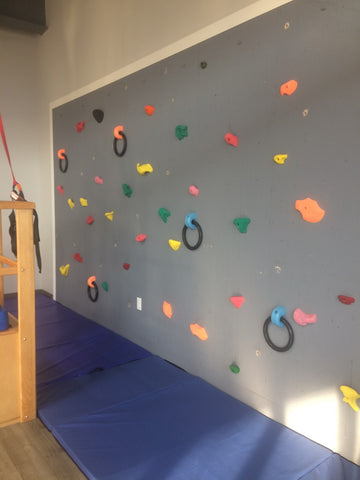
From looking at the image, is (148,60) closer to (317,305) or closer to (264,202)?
(264,202)

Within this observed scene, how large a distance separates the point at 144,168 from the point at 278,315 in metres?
1.53

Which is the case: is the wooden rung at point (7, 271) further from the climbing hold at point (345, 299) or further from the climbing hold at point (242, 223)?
the climbing hold at point (345, 299)

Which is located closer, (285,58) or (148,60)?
(285,58)

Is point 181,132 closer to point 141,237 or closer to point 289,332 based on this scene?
point 141,237

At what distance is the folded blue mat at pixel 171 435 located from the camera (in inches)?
71.6

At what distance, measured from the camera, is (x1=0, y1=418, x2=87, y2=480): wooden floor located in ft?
5.91

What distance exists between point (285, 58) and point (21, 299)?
1859 millimetres

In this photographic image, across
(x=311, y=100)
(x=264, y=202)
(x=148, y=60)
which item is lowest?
(x=264, y=202)

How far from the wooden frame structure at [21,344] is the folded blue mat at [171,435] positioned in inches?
5.7

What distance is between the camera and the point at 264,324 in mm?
2244

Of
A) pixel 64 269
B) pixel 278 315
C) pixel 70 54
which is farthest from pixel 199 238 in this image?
pixel 70 54

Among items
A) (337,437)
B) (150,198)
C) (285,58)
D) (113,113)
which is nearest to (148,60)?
(113,113)

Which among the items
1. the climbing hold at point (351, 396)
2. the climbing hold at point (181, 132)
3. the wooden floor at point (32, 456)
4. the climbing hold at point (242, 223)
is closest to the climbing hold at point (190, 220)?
the climbing hold at point (242, 223)

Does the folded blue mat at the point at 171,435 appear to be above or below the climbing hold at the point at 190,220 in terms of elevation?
below
